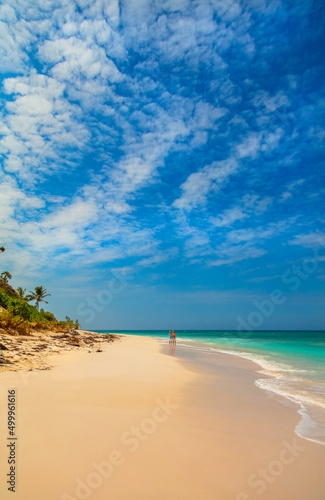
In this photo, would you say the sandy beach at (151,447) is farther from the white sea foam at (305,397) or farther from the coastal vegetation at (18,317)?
the coastal vegetation at (18,317)

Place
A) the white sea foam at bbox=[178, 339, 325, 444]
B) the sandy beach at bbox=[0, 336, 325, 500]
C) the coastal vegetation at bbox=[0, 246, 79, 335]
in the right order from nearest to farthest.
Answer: the sandy beach at bbox=[0, 336, 325, 500], the white sea foam at bbox=[178, 339, 325, 444], the coastal vegetation at bbox=[0, 246, 79, 335]

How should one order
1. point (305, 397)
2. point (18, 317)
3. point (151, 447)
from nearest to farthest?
1. point (151, 447)
2. point (305, 397)
3. point (18, 317)

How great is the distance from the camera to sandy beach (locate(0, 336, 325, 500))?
8.43 feet

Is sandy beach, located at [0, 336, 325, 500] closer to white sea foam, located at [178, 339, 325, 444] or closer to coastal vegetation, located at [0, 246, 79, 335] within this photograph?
white sea foam, located at [178, 339, 325, 444]

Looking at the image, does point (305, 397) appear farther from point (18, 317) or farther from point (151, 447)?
point (18, 317)

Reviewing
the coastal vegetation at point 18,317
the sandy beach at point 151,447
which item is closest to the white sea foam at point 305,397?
the sandy beach at point 151,447

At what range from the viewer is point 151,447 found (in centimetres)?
336

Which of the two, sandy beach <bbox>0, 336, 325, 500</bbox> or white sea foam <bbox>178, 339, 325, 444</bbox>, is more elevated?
sandy beach <bbox>0, 336, 325, 500</bbox>

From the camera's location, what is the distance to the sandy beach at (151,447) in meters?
2.57

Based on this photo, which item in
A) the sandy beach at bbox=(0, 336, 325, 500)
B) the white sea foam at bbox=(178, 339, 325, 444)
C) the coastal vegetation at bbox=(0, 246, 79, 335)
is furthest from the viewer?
the coastal vegetation at bbox=(0, 246, 79, 335)

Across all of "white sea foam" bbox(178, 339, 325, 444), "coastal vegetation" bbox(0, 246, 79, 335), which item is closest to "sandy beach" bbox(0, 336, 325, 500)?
"white sea foam" bbox(178, 339, 325, 444)

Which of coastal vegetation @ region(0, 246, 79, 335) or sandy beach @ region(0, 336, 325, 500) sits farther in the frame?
coastal vegetation @ region(0, 246, 79, 335)

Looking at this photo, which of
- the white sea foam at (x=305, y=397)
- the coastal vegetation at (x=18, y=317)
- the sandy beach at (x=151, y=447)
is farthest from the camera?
the coastal vegetation at (x=18, y=317)

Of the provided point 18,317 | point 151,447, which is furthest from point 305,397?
point 18,317
